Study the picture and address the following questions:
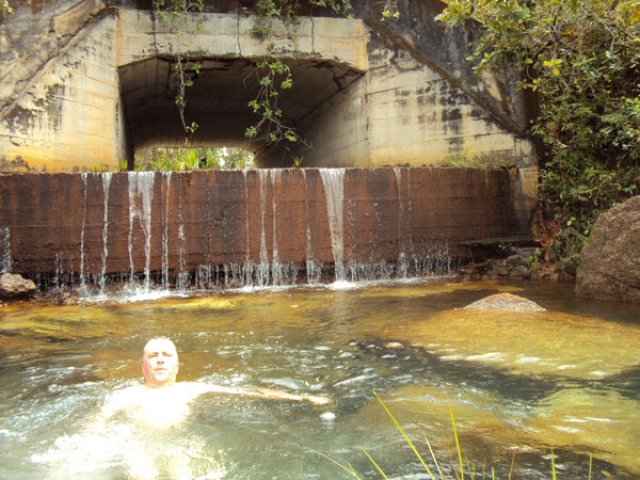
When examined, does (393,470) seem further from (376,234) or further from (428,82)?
(428,82)

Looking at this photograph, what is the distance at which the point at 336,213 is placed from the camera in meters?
10.2

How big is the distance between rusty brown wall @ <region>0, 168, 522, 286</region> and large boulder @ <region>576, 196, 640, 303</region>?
3335 mm

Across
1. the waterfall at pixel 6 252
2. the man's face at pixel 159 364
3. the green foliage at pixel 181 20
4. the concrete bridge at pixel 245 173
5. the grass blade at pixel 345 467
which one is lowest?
the grass blade at pixel 345 467

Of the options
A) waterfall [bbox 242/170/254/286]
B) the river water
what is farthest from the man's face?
waterfall [bbox 242/170/254/286]

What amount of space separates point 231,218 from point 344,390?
6.33 metres

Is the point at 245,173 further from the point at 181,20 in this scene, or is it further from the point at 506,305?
the point at 506,305

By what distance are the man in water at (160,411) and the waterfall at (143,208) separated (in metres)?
5.80

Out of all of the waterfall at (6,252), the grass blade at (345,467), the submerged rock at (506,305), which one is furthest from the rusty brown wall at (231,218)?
the grass blade at (345,467)

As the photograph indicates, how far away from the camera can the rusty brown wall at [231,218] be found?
357 inches

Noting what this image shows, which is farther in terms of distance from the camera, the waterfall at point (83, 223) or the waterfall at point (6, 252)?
the waterfall at point (83, 223)

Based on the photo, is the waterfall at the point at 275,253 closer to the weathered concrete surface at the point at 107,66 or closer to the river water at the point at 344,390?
the river water at the point at 344,390

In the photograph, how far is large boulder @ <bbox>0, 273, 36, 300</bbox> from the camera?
27.5 ft

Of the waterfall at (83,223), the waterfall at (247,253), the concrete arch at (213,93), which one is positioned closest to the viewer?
the waterfall at (83,223)

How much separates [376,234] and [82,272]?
515 cm
